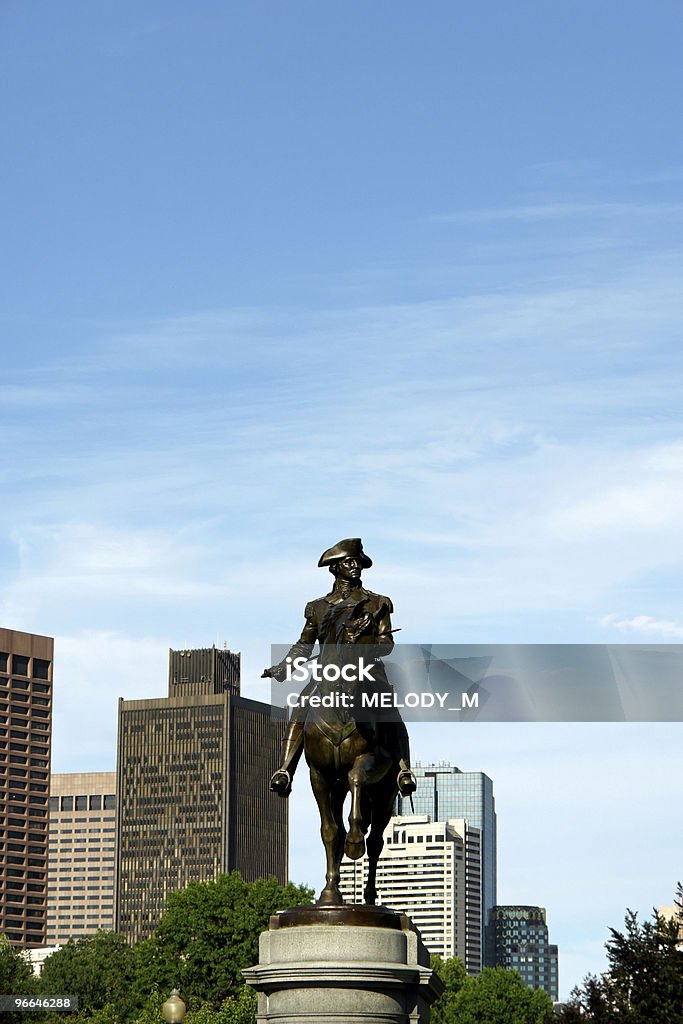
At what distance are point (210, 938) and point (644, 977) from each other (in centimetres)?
4127

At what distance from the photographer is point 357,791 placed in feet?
67.7

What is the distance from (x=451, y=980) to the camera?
10894 centimetres

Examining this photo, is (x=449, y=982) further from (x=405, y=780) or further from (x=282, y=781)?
(x=405, y=780)

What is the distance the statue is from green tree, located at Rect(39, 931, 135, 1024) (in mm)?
102861

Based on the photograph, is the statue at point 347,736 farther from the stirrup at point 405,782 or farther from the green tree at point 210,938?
the green tree at point 210,938

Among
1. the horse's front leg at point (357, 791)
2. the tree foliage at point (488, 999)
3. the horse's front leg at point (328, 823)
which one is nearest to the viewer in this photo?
the horse's front leg at point (357, 791)

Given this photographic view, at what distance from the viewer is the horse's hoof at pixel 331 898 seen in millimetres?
20375

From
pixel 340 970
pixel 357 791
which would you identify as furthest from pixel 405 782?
pixel 340 970

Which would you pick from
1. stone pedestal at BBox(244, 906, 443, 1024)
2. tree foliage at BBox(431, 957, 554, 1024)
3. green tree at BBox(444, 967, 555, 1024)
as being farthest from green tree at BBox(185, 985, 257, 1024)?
stone pedestal at BBox(244, 906, 443, 1024)

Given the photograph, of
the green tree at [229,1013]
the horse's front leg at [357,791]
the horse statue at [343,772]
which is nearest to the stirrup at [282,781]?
the horse statue at [343,772]

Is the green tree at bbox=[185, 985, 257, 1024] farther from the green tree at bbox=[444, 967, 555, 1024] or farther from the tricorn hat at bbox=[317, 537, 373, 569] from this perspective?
the tricorn hat at bbox=[317, 537, 373, 569]

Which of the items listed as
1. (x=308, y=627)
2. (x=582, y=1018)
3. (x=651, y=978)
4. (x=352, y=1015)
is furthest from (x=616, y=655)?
(x=582, y=1018)

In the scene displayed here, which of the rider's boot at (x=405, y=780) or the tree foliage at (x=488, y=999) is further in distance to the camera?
the tree foliage at (x=488, y=999)

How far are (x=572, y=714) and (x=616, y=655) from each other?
1.91 m
